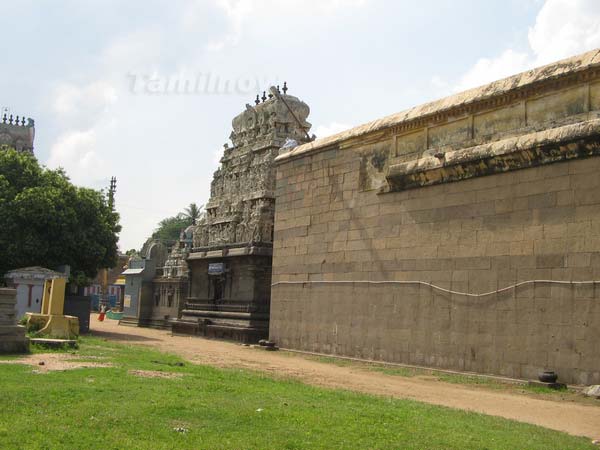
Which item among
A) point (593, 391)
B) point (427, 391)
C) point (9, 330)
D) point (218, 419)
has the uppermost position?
point (9, 330)

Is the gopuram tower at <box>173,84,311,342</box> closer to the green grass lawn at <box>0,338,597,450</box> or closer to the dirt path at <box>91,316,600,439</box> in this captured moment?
the dirt path at <box>91,316,600,439</box>

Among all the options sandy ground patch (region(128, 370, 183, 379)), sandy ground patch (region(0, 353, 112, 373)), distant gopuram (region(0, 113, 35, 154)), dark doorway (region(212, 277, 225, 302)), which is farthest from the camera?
distant gopuram (region(0, 113, 35, 154))

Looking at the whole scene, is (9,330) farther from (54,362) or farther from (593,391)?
(593,391)

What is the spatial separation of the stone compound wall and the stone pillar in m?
7.71

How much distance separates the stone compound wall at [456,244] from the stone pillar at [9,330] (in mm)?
7709

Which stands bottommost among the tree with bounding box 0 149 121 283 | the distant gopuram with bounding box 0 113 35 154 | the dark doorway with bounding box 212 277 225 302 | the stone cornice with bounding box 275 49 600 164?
the dark doorway with bounding box 212 277 225 302

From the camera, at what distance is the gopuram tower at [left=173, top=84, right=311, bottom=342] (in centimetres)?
2383

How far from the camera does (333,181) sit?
59.4 ft

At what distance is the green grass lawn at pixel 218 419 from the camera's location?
20.1ft

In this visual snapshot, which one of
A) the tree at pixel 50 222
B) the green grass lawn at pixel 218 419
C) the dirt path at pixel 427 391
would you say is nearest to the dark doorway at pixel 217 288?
the tree at pixel 50 222

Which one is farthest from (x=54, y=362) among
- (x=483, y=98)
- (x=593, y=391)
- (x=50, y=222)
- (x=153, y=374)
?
(x=50, y=222)

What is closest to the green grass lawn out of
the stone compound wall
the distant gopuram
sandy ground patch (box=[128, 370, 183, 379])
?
sandy ground patch (box=[128, 370, 183, 379])

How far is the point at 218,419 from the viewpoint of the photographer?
711 centimetres

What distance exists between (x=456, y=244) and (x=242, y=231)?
493 inches
